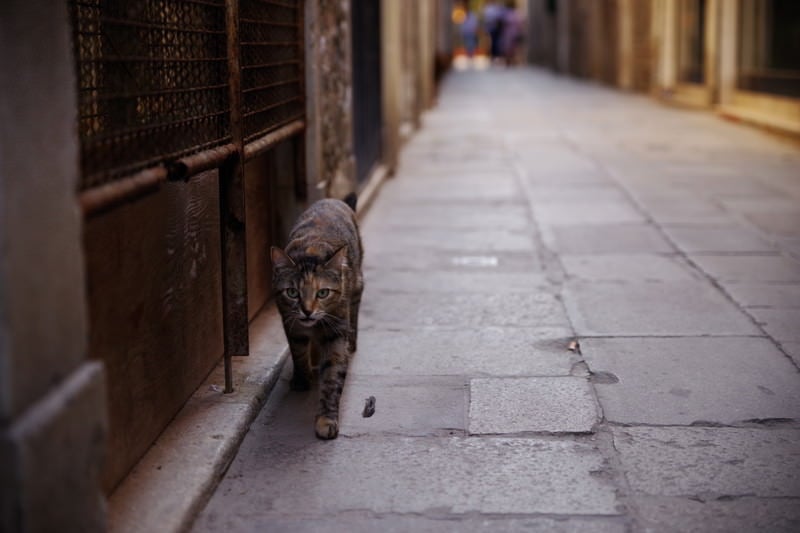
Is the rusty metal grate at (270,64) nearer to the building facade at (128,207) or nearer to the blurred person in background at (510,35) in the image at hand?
the building facade at (128,207)

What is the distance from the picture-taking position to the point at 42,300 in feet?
7.81

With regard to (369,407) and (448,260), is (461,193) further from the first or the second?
(369,407)

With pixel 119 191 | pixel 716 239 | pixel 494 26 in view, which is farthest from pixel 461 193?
pixel 494 26

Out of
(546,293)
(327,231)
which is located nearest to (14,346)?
(327,231)

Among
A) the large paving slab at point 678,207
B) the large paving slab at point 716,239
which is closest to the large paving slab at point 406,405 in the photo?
the large paving slab at point 716,239

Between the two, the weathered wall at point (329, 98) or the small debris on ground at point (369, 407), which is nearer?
the small debris on ground at point (369, 407)

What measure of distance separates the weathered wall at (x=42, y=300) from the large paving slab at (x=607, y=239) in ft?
15.6

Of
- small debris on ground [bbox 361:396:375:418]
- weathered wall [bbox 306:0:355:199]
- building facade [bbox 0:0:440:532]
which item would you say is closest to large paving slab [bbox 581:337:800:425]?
small debris on ground [bbox 361:396:375:418]

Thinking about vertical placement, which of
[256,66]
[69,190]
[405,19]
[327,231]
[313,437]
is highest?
[405,19]

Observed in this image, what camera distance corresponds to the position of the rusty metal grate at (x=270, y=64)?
15.0 ft

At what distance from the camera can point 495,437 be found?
12.5 ft

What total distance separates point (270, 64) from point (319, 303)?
149cm

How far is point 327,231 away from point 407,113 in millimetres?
10430

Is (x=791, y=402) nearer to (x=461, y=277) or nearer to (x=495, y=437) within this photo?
(x=495, y=437)
